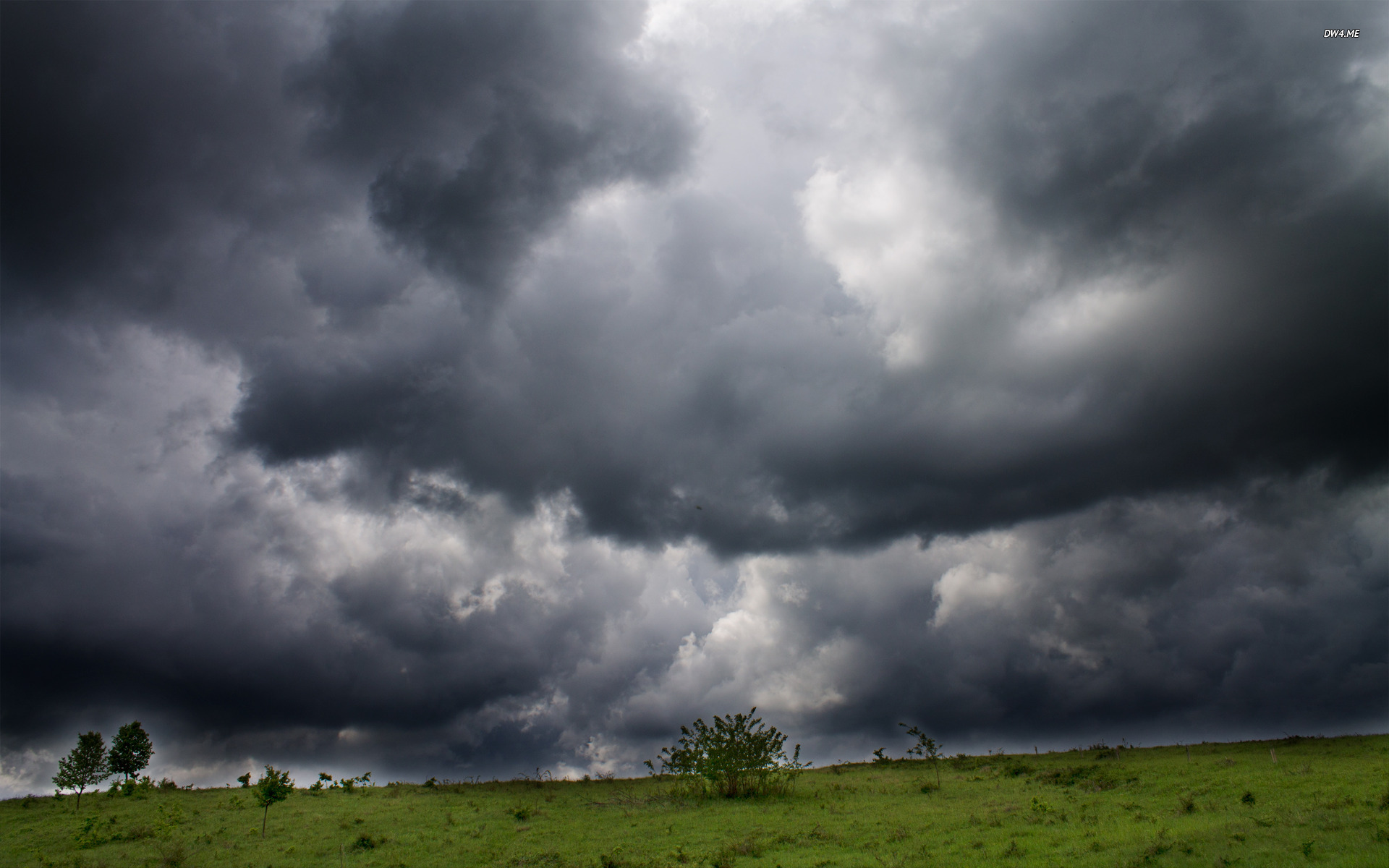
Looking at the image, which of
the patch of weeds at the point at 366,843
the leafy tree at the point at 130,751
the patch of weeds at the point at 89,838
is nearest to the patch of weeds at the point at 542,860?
the patch of weeds at the point at 366,843

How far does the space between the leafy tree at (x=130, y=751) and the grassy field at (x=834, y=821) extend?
11.3 m

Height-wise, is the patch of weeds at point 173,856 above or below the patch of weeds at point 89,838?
below

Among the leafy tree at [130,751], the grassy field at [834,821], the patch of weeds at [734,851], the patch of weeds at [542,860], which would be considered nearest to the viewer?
the grassy field at [834,821]

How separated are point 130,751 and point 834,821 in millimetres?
86455

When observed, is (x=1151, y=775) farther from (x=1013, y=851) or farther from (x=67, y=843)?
(x=67, y=843)

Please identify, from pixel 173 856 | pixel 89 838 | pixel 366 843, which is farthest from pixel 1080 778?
pixel 89 838

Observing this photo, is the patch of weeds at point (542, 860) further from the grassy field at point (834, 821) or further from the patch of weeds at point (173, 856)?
the patch of weeds at point (173, 856)

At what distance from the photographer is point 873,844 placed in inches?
1699

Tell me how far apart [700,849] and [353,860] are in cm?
2309

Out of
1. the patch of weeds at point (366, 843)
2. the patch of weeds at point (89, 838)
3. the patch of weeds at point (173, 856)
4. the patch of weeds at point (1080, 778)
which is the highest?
the patch of weeds at point (89, 838)

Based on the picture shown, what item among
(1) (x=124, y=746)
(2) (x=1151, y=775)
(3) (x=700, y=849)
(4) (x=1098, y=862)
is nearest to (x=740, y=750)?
(3) (x=700, y=849)

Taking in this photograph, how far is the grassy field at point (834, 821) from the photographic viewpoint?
36500 millimetres

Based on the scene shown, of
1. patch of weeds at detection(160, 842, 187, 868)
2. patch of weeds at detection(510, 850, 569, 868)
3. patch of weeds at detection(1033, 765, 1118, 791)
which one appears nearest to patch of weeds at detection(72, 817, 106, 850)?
patch of weeds at detection(160, 842, 187, 868)

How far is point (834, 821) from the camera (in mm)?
52469
